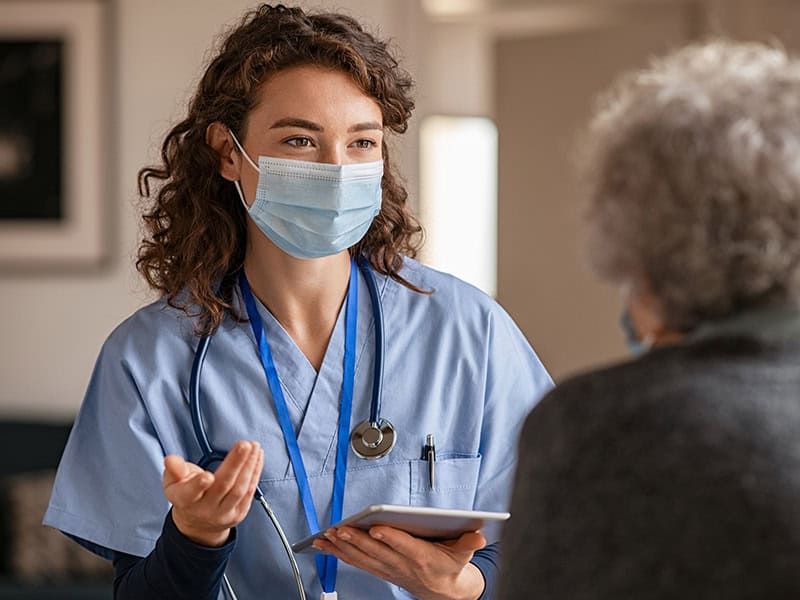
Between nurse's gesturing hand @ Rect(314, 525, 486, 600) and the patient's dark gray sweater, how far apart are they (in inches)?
16.3

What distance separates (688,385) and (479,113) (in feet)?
13.3

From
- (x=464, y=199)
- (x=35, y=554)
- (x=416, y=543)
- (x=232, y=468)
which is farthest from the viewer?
(x=464, y=199)

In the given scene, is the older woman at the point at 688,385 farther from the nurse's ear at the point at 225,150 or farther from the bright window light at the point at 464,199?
the bright window light at the point at 464,199

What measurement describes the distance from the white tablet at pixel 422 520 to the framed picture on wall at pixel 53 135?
9.32 feet

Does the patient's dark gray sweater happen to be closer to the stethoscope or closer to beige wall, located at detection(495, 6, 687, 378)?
the stethoscope

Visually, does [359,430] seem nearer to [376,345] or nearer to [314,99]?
[376,345]

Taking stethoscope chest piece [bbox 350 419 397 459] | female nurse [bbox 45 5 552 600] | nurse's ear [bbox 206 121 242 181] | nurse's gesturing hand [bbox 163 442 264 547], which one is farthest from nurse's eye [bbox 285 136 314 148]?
nurse's gesturing hand [bbox 163 442 264 547]

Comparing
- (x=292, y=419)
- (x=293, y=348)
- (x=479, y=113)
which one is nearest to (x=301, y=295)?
(x=293, y=348)

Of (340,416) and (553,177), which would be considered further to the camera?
(553,177)

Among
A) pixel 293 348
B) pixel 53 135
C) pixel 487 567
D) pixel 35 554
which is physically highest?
pixel 53 135

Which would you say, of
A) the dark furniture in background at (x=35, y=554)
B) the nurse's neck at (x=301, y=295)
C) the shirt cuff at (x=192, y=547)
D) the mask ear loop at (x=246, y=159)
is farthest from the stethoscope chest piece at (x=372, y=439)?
the dark furniture in background at (x=35, y=554)

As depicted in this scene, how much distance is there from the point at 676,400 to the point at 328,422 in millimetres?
783

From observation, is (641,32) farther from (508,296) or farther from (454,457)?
(454,457)

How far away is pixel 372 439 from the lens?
1639 mm
